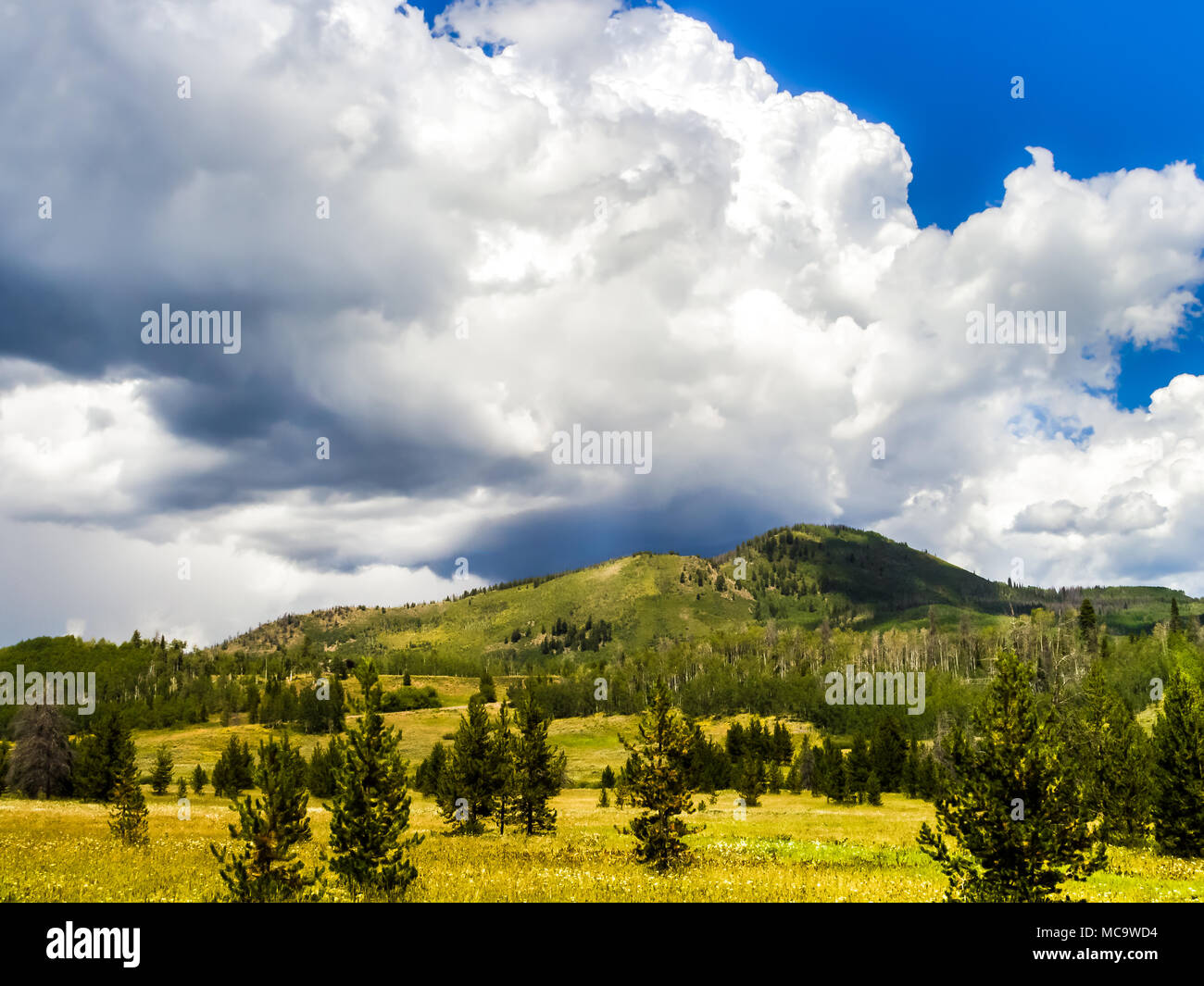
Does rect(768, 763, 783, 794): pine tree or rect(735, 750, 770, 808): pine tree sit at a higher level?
rect(735, 750, 770, 808): pine tree

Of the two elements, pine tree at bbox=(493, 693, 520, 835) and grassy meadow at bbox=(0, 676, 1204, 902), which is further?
pine tree at bbox=(493, 693, 520, 835)

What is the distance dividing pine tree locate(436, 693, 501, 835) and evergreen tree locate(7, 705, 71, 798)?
168 feet

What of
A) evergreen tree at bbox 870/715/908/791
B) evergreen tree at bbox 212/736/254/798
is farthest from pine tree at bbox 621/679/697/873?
evergreen tree at bbox 870/715/908/791

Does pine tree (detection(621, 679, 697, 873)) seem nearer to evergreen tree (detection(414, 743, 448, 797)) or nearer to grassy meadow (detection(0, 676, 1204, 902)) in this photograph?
grassy meadow (detection(0, 676, 1204, 902))

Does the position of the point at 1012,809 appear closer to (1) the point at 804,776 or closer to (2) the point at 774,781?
(2) the point at 774,781

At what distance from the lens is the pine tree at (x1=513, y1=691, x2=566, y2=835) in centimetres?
4191

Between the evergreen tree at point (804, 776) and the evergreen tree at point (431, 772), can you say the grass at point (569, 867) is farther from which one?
the evergreen tree at point (804, 776)

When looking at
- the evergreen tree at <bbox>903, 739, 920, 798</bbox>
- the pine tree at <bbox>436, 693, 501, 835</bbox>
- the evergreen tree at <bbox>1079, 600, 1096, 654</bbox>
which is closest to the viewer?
the pine tree at <bbox>436, 693, 501, 835</bbox>

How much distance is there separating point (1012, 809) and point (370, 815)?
17.6 meters

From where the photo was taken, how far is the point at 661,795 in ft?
90.1

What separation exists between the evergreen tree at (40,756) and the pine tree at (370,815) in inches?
2649

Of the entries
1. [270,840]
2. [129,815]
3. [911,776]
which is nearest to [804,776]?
[911,776]
